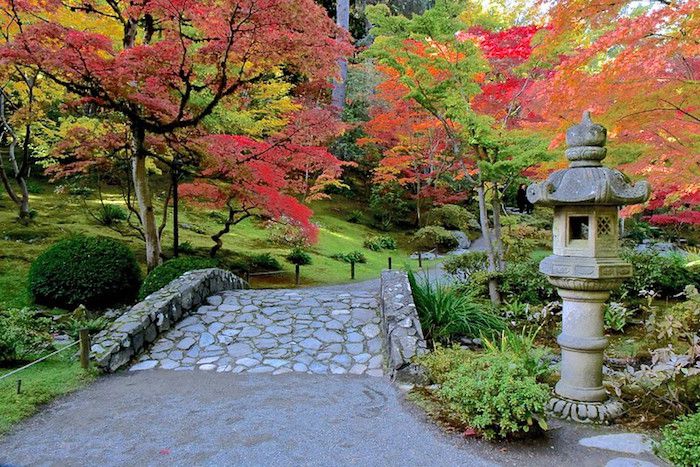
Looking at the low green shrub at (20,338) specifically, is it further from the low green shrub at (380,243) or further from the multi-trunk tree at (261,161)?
the low green shrub at (380,243)

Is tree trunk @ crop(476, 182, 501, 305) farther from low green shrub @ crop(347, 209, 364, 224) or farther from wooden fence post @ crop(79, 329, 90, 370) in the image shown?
low green shrub @ crop(347, 209, 364, 224)

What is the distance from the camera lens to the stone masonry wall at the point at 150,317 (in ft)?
17.8

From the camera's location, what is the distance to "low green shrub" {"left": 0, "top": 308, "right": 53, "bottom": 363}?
516 centimetres

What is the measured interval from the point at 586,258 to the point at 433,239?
15.0m

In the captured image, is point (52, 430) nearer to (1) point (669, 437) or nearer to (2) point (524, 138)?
(1) point (669, 437)

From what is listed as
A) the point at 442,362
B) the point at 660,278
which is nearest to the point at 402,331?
the point at 442,362

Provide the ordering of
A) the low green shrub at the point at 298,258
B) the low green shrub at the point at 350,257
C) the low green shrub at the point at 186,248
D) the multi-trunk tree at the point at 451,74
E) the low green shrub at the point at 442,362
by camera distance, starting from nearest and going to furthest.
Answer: the low green shrub at the point at 442,362
the multi-trunk tree at the point at 451,74
the low green shrub at the point at 186,248
the low green shrub at the point at 298,258
the low green shrub at the point at 350,257

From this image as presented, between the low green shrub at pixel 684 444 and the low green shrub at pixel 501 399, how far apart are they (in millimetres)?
783

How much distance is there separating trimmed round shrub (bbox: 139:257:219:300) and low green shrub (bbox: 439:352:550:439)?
569cm

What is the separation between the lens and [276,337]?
6.39 m

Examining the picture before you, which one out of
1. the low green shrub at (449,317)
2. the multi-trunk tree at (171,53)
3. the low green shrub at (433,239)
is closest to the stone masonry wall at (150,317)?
the multi-trunk tree at (171,53)

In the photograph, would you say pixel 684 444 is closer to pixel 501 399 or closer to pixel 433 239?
pixel 501 399

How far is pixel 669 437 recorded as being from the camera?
125 inches

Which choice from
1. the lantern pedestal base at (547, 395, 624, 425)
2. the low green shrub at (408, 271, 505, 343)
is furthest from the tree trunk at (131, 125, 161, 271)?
the lantern pedestal base at (547, 395, 624, 425)
